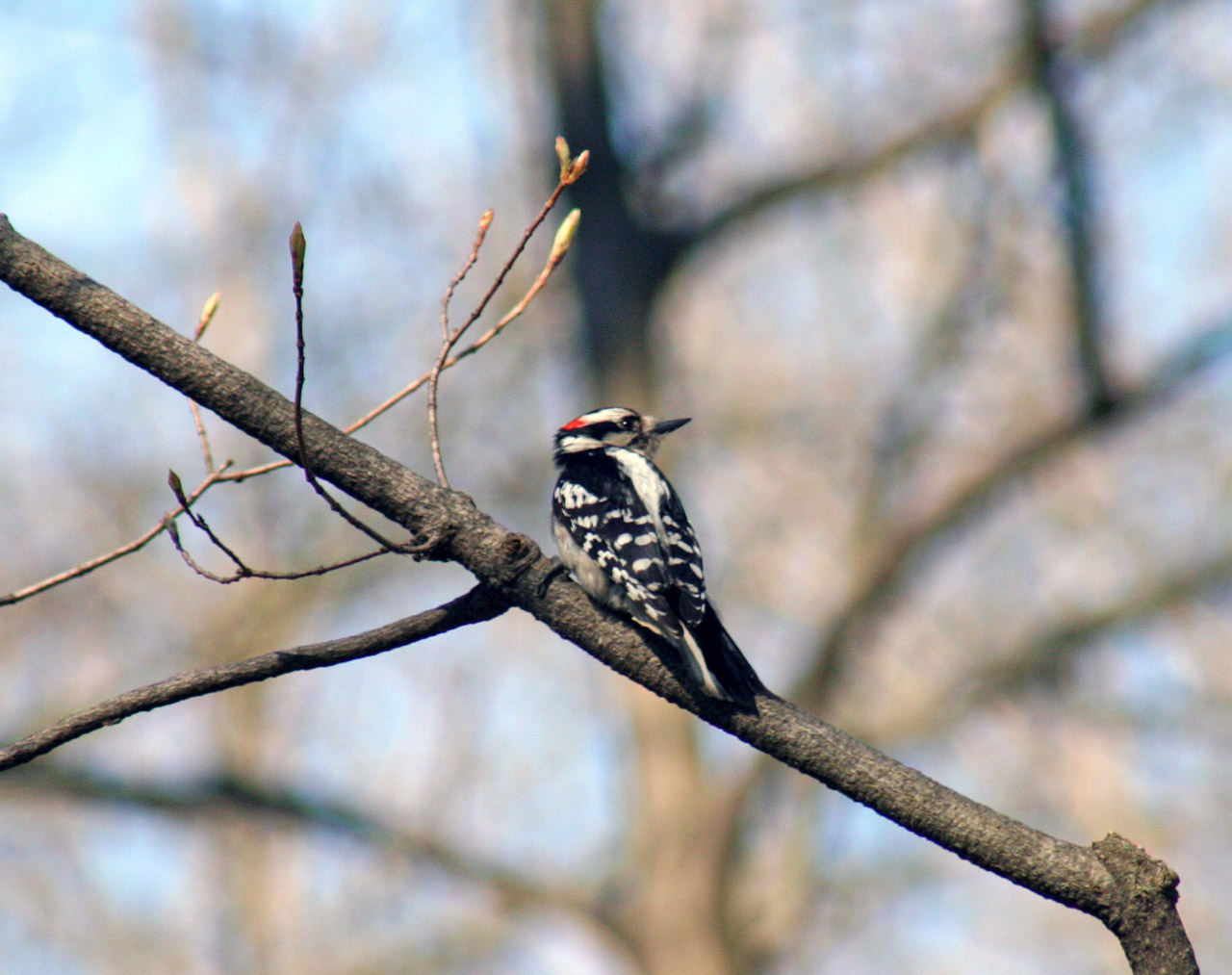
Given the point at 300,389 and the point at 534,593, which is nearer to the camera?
the point at 300,389

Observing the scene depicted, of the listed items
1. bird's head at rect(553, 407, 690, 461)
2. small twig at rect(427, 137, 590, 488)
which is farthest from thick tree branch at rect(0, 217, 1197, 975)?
bird's head at rect(553, 407, 690, 461)

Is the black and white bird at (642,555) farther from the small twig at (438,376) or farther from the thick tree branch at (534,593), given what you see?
the small twig at (438,376)

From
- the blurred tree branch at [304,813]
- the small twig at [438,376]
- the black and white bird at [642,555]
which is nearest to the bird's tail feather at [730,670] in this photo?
the black and white bird at [642,555]

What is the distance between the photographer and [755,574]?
528 inches

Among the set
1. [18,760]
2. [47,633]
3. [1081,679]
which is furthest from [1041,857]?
[47,633]

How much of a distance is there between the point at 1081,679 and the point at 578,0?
7.91 meters

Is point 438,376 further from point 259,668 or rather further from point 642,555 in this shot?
point 642,555

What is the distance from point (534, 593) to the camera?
3078 mm

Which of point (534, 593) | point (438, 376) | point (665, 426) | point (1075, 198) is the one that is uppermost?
point (1075, 198)

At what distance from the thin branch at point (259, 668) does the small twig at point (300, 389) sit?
275 mm

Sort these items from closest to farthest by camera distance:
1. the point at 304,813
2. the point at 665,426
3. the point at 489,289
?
1. the point at 489,289
2. the point at 665,426
3. the point at 304,813

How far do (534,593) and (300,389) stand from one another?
0.79 m

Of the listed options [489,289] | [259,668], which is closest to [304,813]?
[259,668]

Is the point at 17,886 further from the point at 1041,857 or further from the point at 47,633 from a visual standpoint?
the point at 1041,857
